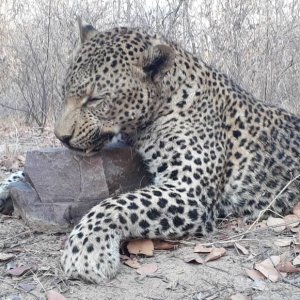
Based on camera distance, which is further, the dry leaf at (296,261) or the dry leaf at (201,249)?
the dry leaf at (201,249)

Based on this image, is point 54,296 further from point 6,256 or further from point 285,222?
point 285,222

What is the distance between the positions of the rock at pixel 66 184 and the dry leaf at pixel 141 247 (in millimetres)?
637

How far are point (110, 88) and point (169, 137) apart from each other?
2.04 feet

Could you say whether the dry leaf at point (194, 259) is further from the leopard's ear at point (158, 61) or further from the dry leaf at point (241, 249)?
the leopard's ear at point (158, 61)

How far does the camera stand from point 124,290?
388cm

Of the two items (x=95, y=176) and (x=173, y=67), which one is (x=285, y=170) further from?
(x=95, y=176)

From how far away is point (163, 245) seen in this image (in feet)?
15.0

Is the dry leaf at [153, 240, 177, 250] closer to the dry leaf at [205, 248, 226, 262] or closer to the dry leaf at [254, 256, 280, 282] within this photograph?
the dry leaf at [205, 248, 226, 262]

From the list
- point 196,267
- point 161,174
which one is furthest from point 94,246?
point 161,174

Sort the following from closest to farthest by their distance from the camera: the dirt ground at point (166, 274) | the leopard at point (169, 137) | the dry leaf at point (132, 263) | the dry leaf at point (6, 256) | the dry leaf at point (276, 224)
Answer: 1. the dirt ground at point (166, 274)
2. the dry leaf at point (132, 263)
3. the dry leaf at point (6, 256)
4. the leopard at point (169, 137)
5. the dry leaf at point (276, 224)

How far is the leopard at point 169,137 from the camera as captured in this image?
452cm

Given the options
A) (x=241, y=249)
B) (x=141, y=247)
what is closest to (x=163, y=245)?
(x=141, y=247)

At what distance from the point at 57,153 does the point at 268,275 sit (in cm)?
199

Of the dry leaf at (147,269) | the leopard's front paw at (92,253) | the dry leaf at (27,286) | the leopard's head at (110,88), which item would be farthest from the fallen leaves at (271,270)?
the leopard's head at (110,88)
